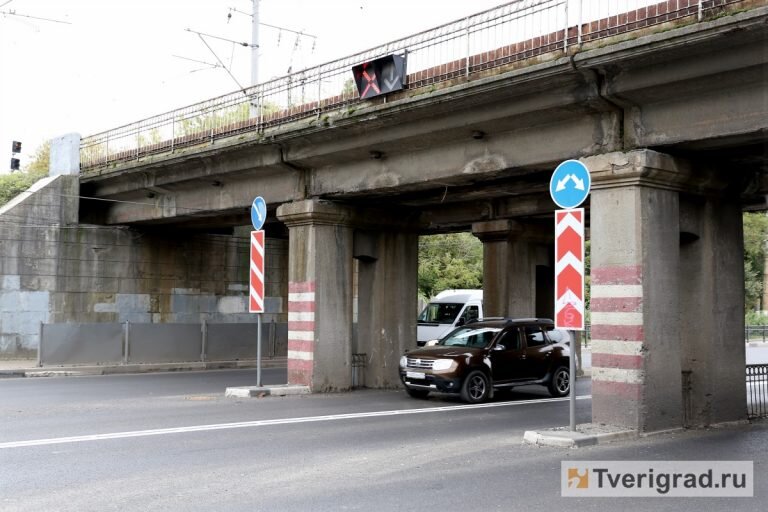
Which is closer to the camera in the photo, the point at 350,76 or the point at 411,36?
the point at 411,36

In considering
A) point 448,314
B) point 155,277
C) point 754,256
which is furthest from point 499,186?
point 754,256

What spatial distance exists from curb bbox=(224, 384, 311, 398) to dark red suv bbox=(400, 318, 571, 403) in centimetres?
225

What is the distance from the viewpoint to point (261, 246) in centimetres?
1677

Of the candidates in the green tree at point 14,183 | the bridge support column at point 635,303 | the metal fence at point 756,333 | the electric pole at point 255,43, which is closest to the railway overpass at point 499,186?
the bridge support column at point 635,303

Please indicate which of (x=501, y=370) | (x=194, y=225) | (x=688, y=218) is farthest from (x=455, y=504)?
(x=194, y=225)

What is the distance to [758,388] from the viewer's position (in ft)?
53.9

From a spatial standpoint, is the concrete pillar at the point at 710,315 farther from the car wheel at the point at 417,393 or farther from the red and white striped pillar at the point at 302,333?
the red and white striped pillar at the point at 302,333

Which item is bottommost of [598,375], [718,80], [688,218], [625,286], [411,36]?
[598,375]

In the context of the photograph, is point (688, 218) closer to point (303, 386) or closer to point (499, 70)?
point (499, 70)

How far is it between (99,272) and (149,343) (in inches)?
118

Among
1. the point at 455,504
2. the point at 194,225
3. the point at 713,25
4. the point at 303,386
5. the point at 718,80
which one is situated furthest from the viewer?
the point at 194,225

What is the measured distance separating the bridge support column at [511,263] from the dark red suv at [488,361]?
6.43m

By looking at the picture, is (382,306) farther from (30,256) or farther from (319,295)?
(30,256)

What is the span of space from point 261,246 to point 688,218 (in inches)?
320
